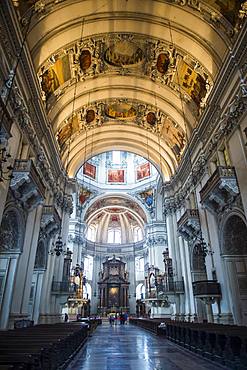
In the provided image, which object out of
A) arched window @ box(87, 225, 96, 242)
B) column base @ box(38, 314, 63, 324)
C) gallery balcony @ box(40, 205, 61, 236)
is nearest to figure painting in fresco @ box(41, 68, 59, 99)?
gallery balcony @ box(40, 205, 61, 236)

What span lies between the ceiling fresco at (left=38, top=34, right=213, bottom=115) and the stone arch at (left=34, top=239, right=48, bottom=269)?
6874 mm

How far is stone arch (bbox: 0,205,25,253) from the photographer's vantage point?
32.0ft

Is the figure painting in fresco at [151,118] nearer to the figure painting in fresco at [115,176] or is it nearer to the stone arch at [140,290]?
the figure painting in fresco at [115,176]

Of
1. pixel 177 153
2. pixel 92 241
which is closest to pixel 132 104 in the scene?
pixel 177 153

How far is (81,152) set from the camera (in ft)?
62.3

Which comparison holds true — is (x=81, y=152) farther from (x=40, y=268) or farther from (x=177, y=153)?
(x=40, y=268)

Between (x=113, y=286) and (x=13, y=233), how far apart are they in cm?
2485

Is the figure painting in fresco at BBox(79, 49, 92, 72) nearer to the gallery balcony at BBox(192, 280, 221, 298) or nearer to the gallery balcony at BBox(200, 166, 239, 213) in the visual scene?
the gallery balcony at BBox(200, 166, 239, 213)

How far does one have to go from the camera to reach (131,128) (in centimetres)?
1881

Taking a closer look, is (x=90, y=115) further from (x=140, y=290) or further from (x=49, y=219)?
(x=140, y=290)

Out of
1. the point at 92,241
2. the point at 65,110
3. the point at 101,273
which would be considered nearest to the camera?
the point at 65,110

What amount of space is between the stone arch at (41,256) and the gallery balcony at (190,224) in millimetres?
7195

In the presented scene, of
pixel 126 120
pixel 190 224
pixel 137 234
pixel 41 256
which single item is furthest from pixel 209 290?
pixel 137 234

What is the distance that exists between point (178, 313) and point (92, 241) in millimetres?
21536
